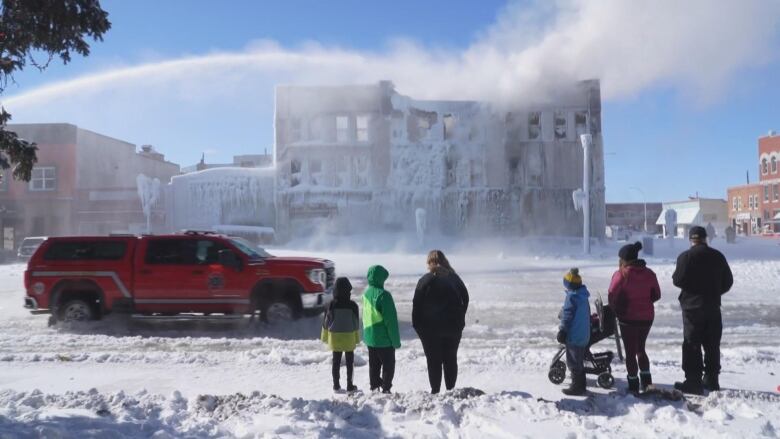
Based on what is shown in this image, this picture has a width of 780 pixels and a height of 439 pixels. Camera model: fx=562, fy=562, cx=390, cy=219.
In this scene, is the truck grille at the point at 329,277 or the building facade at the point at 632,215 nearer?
the truck grille at the point at 329,277

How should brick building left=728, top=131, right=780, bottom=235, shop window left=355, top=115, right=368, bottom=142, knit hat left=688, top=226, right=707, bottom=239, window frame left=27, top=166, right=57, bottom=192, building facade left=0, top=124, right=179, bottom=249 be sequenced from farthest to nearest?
brick building left=728, top=131, right=780, bottom=235 < window frame left=27, top=166, right=57, bottom=192 < building facade left=0, top=124, right=179, bottom=249 < shop window left=355, top=115, right=368, bottom=142 < knit hat left=688, top=226, right=707, bottom=239

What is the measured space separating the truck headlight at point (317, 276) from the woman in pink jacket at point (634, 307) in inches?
226

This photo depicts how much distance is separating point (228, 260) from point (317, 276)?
5.59 feet

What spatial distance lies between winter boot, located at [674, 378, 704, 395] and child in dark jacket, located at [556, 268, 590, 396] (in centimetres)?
114

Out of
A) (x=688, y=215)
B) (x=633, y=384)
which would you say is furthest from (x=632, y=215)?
(x=633, y=384)

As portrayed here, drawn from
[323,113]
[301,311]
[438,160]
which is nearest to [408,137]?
[438,160]

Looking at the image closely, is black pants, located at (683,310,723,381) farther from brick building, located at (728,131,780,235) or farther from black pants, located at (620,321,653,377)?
brick building, located at (728,131,780,235)

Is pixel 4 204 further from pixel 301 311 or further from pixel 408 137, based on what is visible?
pixel 301 311

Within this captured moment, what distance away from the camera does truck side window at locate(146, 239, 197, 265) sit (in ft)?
35.3

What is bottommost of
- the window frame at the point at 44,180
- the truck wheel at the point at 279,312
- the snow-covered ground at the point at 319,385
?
the snow-covered ground at the point at 319,385

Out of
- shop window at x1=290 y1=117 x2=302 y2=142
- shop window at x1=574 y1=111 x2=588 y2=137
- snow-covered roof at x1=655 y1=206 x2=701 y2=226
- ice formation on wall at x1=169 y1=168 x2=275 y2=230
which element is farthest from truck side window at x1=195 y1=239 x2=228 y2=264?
snow-covered roof at x1=655 y1=206 x2=701 y2=226

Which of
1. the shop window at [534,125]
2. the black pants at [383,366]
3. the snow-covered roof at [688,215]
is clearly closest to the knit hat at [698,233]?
the black pants at [383,366]

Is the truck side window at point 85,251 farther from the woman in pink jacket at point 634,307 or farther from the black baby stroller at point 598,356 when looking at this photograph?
the woman in pink jacket at point 634,307

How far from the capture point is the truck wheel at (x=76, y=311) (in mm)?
10766
